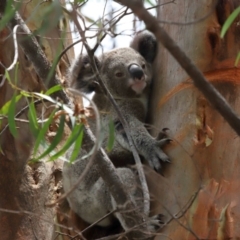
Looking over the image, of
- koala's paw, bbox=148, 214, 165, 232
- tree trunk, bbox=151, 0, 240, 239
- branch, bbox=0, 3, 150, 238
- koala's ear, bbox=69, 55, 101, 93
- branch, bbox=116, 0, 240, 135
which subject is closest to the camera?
branch, bbox=116, 0, 240, 135

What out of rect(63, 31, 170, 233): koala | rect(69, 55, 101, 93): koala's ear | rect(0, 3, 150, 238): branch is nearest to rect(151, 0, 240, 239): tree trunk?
rect(0, 3, 150, 238): branch

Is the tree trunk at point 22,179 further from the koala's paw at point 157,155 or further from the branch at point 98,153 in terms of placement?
the branch at point 98,153

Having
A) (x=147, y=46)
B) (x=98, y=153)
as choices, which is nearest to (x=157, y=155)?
(x=98, y=153)

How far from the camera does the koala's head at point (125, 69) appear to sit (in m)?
2.64

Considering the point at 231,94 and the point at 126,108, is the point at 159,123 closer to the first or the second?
the point at 231,94

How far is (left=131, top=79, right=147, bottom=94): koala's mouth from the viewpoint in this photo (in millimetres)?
2582

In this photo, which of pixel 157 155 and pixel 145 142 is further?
pixel 145 142

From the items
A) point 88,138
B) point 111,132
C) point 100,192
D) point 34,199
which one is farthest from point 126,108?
point 111,132

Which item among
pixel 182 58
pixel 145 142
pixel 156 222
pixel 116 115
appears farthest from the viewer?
pixel 116 115

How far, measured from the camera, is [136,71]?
104 inches

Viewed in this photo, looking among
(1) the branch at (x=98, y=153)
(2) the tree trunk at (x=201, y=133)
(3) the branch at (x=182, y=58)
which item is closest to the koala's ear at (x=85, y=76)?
(2) the tree trunk at (x=201, y=133)

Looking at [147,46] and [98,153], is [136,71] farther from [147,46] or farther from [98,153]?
[98,153]

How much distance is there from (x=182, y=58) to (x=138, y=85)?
1.47 meters

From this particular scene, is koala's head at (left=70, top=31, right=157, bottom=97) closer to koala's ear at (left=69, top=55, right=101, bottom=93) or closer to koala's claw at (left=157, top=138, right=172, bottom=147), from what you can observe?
koala's ear at (left=69, top=55, right=101, bottom=93)
